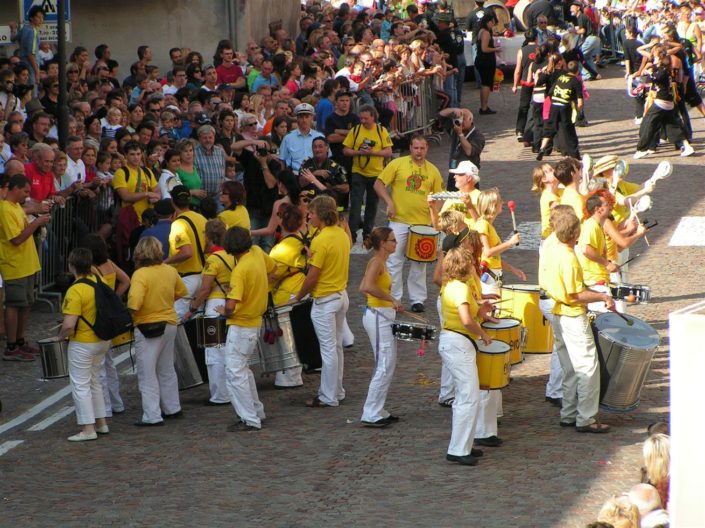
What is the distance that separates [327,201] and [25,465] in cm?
326

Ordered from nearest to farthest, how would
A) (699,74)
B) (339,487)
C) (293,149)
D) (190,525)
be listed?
(190,525) → (339,487) → (293,149) → (699,74)

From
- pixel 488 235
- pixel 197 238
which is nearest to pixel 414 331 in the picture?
pixel 488 235

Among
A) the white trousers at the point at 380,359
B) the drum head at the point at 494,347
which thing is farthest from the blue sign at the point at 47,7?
the drum head at the point at 494,347

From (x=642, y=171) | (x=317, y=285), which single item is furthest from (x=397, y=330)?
(x=642, y=171)

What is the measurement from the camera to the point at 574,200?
1210 centimetres

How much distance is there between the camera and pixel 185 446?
1021 cm

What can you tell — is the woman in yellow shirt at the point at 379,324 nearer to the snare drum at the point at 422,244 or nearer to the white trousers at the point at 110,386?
the white trousers at the point at 110,386

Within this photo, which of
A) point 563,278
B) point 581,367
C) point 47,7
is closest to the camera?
point 563,278

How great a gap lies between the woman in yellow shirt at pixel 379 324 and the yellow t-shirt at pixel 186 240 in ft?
6.52

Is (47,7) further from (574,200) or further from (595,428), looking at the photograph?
(595,428)

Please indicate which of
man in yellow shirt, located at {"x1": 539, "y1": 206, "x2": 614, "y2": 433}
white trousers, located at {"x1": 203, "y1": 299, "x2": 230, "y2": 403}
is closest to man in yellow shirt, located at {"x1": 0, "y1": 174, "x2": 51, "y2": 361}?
→ white trousers, located at {"x1": 203, "y1": 299, "x2": 230, "y2": 403}

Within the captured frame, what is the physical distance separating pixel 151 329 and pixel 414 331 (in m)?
2.18

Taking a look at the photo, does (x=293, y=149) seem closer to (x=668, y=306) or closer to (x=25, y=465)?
(x=668, y=306)

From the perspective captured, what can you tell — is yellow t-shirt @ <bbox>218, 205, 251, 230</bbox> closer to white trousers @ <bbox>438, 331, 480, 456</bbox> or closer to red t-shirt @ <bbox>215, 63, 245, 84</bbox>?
white trousers @ <bbox>438, 331, 480, 456</bbox>
